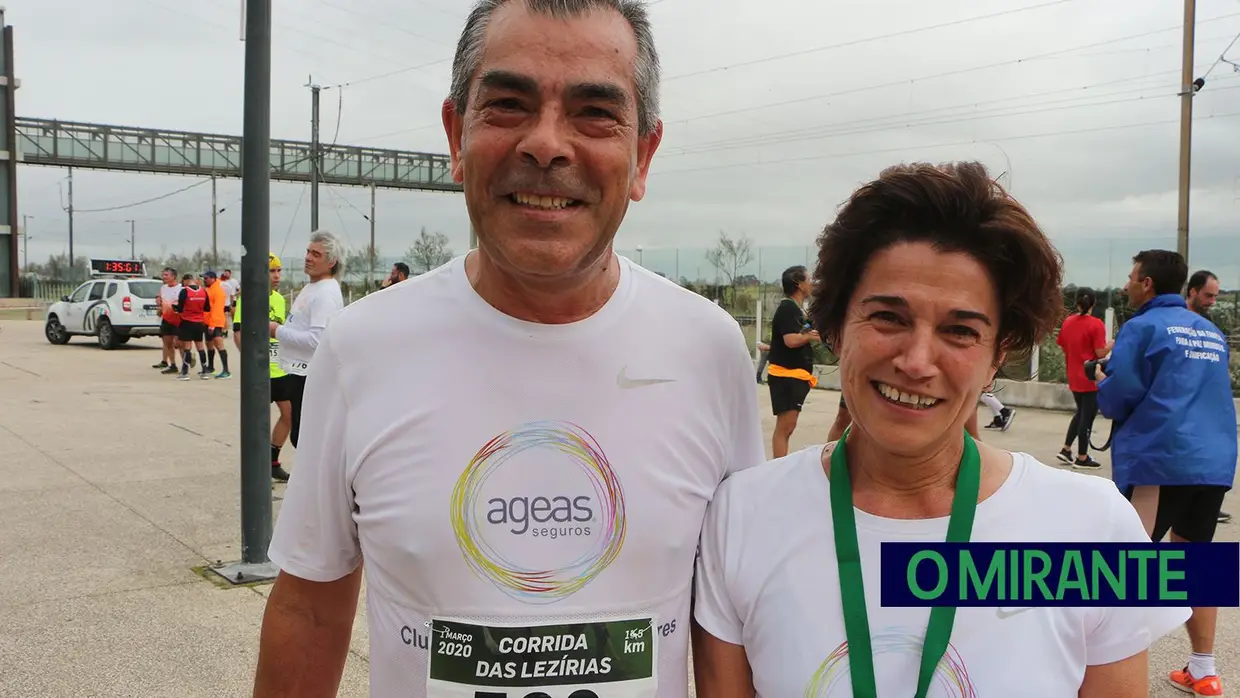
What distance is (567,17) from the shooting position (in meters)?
1.56

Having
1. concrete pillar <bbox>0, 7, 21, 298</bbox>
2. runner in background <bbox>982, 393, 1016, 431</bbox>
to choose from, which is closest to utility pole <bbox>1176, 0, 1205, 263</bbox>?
runner in background <bbox>982, 393, 1016, 431</bbox>

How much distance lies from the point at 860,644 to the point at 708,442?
0.45 metres

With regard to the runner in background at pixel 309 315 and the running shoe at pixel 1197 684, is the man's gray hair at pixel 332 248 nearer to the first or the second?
the runner in background at pixel 309 315

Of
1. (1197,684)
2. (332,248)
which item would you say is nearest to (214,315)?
(332,248)

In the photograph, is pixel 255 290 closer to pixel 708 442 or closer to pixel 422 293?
pixel 422 293

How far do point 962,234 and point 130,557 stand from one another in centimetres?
523

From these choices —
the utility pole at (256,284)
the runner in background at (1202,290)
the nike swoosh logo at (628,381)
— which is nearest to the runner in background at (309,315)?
the utility pole at (256,284)

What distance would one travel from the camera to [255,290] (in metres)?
4.79

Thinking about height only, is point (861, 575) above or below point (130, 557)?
above

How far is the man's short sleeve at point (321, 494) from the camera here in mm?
1707

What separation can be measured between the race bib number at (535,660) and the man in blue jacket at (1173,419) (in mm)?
3765

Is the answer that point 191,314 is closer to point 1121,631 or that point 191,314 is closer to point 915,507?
point 915,507

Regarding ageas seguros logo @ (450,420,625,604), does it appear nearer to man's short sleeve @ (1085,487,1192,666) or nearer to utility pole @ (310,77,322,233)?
man's short sleeve @ (1085,487,1192,666)

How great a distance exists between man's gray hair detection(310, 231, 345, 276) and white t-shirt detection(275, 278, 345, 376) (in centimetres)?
32
